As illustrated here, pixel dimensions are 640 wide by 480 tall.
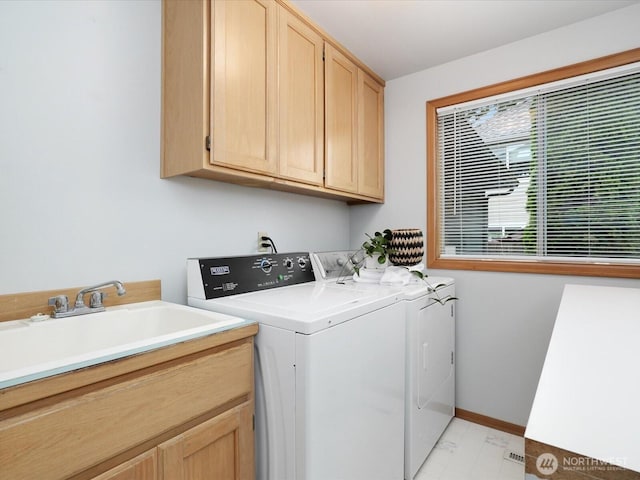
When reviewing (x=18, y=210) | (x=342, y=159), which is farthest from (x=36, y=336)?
A: (x=342, y=159)

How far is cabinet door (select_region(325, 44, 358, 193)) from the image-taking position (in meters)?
2.06

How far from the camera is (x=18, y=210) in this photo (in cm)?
120

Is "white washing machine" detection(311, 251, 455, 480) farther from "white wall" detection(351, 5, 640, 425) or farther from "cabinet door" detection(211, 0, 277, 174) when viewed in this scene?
"cabinet door" detection(211, 0, 277, 174)

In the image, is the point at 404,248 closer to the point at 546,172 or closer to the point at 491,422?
the point at 546,172

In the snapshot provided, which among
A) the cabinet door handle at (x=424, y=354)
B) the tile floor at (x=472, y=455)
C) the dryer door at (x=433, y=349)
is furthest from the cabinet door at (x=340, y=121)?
the tile floor at (x=472, y=455)

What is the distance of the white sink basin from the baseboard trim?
6.49ft

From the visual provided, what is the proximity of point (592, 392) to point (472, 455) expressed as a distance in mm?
1744

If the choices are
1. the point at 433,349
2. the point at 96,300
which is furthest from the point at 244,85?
the point at 433,349

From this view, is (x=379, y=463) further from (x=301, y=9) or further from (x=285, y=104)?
(x=301, y=9)

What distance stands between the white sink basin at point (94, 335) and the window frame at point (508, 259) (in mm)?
1764

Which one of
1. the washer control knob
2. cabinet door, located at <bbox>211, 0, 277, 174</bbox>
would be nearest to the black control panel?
the washer control knob

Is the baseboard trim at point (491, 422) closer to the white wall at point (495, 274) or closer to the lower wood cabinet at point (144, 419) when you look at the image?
the white wall at point (495, 274)

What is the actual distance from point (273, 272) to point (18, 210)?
1068 millimetres
